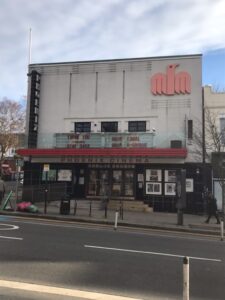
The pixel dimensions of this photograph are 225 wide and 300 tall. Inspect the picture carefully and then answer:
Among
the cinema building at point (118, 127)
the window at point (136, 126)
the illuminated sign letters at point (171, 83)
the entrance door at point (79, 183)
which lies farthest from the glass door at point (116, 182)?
the illuminated sign letters at point (171, 83)

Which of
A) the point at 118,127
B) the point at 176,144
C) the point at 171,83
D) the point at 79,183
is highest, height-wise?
the point at 171,83

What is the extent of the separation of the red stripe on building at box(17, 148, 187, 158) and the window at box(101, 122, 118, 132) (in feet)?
7.45

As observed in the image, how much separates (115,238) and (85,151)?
13.5 m

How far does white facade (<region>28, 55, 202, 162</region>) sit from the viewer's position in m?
26.7

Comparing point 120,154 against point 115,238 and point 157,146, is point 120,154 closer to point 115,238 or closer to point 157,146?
point 157,146

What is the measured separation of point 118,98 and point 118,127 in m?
1.90

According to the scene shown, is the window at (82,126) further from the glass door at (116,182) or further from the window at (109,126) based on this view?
the glass door at (116,182)

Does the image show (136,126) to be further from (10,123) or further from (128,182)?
(10,123)

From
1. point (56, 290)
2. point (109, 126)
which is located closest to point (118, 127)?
point (109, 126)

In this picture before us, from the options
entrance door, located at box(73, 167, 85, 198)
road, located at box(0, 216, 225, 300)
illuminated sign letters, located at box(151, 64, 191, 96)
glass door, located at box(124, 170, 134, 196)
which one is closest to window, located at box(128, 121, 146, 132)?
illuminated sign letters, located at box(151, 64, 191, 96)

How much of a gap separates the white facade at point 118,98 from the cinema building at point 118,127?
61mm

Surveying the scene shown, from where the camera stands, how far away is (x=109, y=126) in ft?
92.4

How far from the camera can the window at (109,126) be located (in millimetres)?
28031

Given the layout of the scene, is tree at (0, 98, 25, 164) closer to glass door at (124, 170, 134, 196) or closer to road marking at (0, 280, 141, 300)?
glass door at (124, 170, 134, 196)
